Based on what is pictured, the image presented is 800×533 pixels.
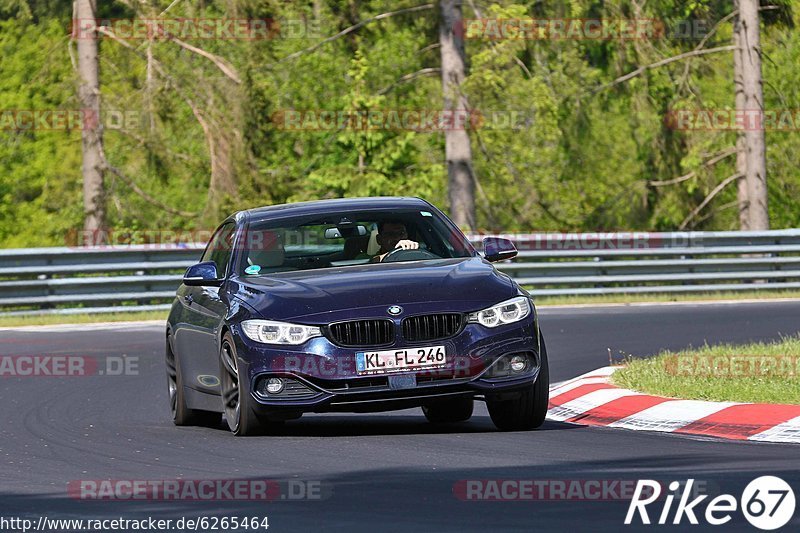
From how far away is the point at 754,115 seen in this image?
32594 millimetres

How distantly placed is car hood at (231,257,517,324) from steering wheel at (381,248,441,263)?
0.39m

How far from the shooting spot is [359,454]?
9.61 m

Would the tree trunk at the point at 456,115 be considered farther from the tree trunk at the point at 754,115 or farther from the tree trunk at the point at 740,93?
the tree trunk at the point at 740,93

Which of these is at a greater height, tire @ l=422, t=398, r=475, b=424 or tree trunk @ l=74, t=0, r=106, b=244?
tree trunk @ l=74, t=0, r=106, b=244

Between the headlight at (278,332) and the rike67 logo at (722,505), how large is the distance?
114 inches

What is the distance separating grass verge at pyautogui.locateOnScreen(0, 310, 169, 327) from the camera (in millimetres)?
23812

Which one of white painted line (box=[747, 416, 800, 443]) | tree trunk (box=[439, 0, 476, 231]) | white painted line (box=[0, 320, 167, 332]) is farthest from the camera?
tree trunk (box=[439, 0, 476, 231])

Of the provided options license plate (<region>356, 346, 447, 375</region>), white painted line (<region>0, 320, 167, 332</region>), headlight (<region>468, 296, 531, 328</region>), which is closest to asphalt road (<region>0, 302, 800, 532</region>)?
license plate (<region>356, 346, 447, 375</region>)

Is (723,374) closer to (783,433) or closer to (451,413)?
(451,413)

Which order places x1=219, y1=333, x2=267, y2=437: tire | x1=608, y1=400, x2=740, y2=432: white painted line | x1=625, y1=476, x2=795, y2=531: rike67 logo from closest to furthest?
x1=625, y1=476, x2=795, y2=531: rike67 logo
x1=219, y1=333, x2=267, y2=437: tire
x1=608, y1=400, x2=740, y2=432: white painted line

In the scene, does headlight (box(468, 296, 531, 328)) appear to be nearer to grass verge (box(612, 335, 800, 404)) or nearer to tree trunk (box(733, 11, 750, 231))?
grass verge (box(612, 335, 800, 404))

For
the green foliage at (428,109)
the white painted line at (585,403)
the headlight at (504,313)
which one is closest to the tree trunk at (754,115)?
the green foliage at (428,109)

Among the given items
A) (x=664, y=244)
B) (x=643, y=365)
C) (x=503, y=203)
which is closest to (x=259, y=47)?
(x=503, y=203)

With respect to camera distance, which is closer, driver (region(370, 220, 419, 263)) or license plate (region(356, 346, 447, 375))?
Answer: license plate (region(356, 346, 447, 375))
